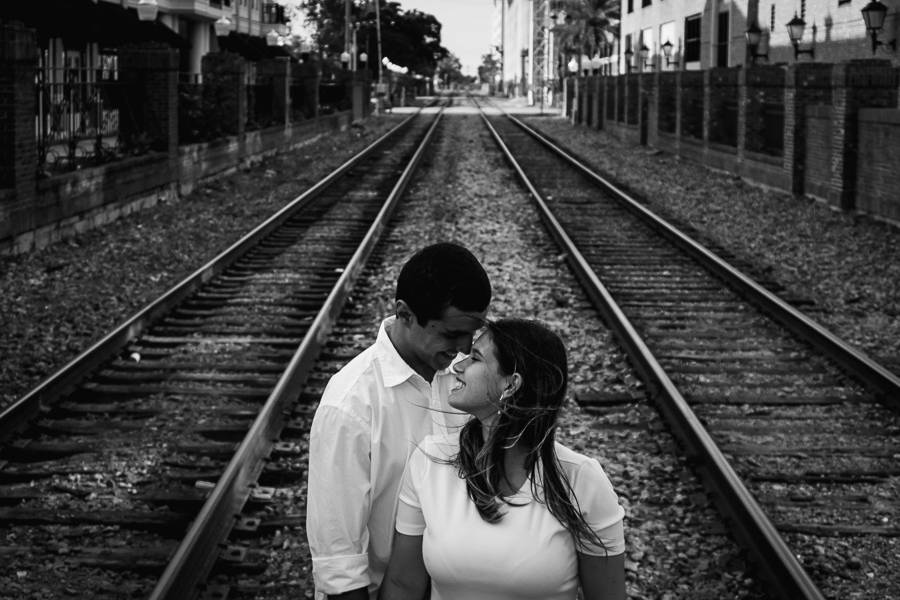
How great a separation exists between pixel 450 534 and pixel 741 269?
421 inches

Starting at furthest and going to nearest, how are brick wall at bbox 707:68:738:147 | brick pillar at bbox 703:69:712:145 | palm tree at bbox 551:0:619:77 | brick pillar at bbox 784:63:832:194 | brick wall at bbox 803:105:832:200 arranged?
1. palm tree at bbox 551:0:619:77
2. brick pillar at bbox 703:69:712:145
3. brick wall at bbox 707:68:738:147
4. brick pillar at bbox 784:63:832:194
5. brick wall at bbox 803:105:832:200

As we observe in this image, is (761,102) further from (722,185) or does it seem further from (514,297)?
(514,297)

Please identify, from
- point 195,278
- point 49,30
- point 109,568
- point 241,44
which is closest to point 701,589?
point 109,568

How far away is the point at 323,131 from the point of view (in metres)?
38.8

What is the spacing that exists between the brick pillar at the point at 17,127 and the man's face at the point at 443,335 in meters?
11.2

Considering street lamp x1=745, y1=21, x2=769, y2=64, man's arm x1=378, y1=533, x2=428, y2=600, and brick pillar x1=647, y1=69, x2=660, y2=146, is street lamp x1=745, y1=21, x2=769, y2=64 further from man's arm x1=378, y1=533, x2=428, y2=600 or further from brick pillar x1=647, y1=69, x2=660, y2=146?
man's arm x1=378, y1=533, x2=428, y2=600

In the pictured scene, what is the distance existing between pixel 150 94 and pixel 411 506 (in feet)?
59.7

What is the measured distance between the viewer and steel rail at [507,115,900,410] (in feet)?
25.3

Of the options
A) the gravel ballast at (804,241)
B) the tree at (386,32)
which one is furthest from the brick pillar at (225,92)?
the tree at (386,32)

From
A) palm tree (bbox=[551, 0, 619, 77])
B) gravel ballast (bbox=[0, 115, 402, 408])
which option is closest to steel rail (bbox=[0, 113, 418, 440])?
gravel ballast (bbox=[0, 115, 402, 408])

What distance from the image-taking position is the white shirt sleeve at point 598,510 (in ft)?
7.97

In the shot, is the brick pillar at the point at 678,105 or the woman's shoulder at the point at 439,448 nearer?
the woman's shoulder at the point at 439,448

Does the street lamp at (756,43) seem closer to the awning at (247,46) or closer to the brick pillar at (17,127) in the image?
the awning at (247,46)

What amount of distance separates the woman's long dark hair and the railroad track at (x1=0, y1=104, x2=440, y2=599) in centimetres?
233
